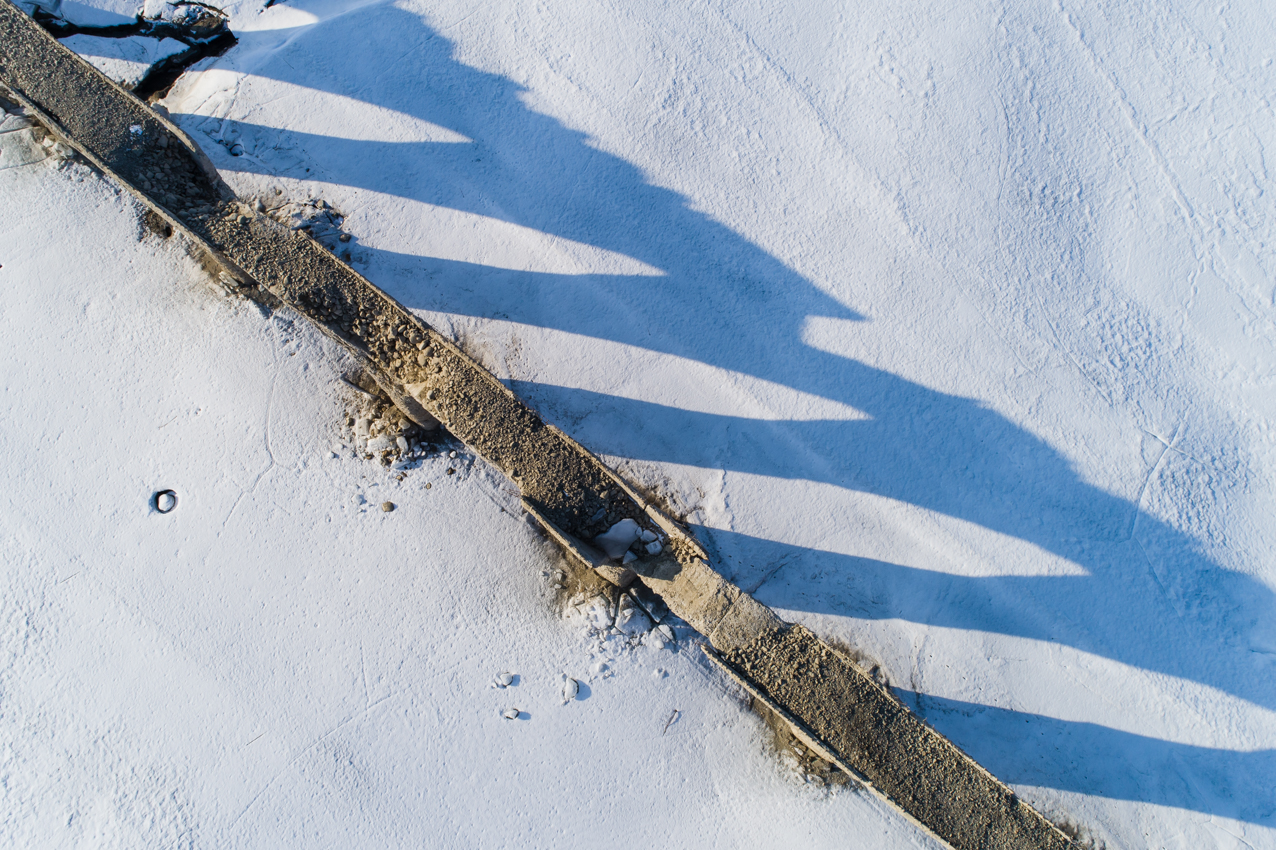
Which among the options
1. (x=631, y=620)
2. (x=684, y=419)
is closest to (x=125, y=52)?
(x=684, y=419)

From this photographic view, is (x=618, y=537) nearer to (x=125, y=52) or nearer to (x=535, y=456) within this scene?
(x=535, y=456)

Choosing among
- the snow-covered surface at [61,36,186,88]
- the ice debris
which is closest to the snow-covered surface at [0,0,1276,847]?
the ice debris

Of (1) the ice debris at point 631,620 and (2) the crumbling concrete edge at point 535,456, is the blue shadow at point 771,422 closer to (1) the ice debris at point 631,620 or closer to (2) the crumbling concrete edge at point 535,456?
(2) the crumbling concrete edge at point 535,456

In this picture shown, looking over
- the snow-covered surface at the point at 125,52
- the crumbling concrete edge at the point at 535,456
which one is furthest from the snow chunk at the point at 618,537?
the snow-covered surface at the point at 125,52

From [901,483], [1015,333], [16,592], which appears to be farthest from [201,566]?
[1015,333]

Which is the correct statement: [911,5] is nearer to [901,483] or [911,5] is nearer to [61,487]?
[901,483]
